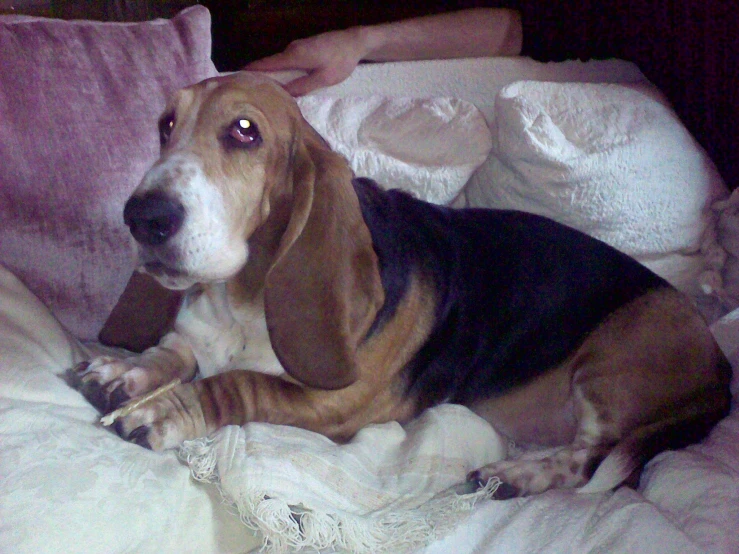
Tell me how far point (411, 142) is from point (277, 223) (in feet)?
2.49

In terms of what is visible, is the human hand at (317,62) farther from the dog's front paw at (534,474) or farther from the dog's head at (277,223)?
the dog's front paw at (534,474)

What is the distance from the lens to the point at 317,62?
2.18m

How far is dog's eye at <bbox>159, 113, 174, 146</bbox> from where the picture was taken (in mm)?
1398

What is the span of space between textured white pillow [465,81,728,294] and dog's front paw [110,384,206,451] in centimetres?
127

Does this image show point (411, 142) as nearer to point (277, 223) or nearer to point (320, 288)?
point (277, 223)

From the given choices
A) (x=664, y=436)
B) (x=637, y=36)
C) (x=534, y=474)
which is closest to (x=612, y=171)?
(x=637, y=36)

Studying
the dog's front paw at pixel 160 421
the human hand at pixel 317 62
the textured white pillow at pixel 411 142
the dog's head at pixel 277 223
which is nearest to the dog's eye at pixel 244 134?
the dog's head at pixel 277 223

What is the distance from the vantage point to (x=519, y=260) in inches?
66.7

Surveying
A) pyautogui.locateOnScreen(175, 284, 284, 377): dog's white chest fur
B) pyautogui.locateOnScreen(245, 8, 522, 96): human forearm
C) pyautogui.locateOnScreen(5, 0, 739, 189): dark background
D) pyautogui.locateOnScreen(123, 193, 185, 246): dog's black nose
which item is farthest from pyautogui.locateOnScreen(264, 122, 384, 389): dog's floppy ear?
pyautogui.locateOnScreen(5, 0, 739, 189): dark background

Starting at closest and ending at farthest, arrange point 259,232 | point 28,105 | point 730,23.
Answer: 1. point 259,232
2. point 28,105
3. point 730,23

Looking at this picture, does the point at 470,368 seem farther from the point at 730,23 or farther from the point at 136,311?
the point at 730,23

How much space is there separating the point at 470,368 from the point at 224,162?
2.83 ft

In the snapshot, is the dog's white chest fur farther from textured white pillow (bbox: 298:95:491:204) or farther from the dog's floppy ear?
textured white pillow (bbox: 298:95:491:204)

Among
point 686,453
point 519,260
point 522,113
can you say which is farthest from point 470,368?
point 522,113
